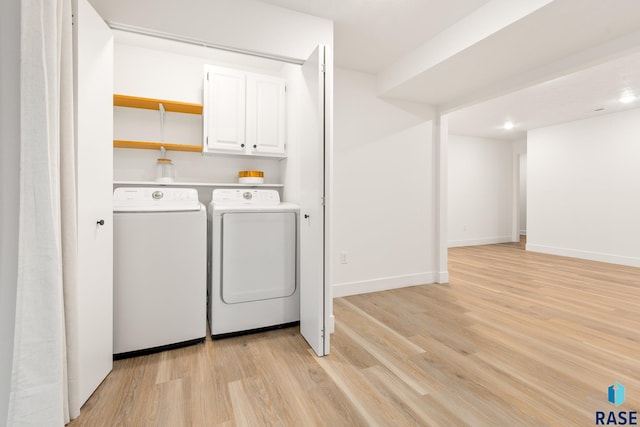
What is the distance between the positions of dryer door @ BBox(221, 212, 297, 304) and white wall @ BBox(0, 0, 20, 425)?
1.19 meters

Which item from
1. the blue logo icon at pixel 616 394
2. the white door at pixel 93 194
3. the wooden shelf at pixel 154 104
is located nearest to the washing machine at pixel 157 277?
the white door at pixel 93 194

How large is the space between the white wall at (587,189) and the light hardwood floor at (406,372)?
2.53 meters

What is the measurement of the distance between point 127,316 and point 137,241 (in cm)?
48

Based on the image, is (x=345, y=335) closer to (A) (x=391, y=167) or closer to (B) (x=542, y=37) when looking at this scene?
(A) (x=391, y=167)

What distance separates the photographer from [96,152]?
1.55m

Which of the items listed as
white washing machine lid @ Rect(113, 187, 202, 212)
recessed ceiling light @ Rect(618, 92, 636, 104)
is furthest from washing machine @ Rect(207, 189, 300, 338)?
recessed ceiling light @ Rect(618, 92, 636, 104)

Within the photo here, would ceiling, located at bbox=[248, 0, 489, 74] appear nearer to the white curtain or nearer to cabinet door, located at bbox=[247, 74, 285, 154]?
cabinet door, located at bbox=[247, 74, 285, 154]

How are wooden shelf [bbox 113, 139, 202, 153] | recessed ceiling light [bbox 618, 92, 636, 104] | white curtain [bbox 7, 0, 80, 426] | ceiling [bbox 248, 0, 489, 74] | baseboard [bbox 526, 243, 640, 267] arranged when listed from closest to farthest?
white curtain [bbox 7, 0, 80, 426]
ceiling [bbox 248, 0, 489, 74]
wooden shelf [bbox 113, 139, 202, 153]
recessed ceiling light [bbox 618, 92, 636, 104]
baseboard [bbox 526, 243, 640, 267]

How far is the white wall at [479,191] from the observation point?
628 centimetres

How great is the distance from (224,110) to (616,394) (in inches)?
124

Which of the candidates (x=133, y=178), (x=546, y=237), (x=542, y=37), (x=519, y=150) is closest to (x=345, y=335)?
(x=133, y=178)

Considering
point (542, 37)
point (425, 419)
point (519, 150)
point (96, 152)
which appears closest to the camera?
point (425, 419)

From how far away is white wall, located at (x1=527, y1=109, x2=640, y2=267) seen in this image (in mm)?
4457

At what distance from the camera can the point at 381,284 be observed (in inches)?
130
